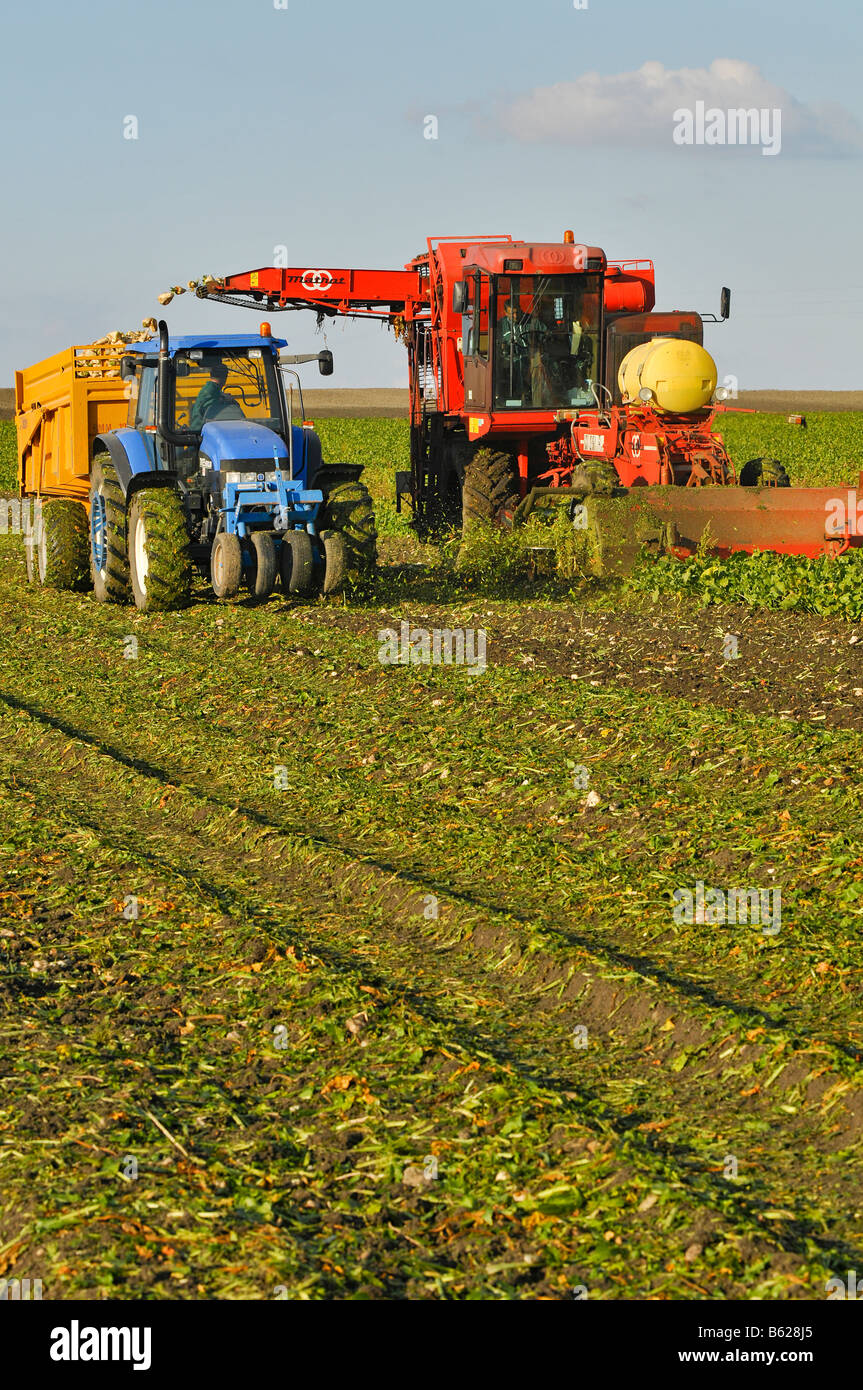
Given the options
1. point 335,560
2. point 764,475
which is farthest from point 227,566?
point 764,475

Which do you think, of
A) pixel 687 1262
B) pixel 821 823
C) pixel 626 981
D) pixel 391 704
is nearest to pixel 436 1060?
pixel 626 981

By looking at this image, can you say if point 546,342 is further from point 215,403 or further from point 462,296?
point 215,403

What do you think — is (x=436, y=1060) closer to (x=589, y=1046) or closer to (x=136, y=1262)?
(x=589, y=1046)

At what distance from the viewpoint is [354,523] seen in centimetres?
1336

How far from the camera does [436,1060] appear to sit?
455 cm

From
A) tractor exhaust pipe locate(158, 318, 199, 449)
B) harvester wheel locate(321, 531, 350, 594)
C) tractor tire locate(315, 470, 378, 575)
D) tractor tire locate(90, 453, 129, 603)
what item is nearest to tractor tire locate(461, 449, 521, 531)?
tractor tire locate(315, 470, 378, 575)

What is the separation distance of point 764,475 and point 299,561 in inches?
227

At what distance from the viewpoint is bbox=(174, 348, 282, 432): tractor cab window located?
44.9 feet

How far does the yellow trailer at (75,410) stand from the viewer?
15.4 m

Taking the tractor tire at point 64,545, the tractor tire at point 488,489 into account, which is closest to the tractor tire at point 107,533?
the tractor tire at point 64,545

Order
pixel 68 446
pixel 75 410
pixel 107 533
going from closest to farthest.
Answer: pixel 107 533, pixel 75 410, pixel 68 446

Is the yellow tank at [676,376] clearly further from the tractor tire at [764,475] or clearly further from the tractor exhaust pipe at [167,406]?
the tractor exhaust pipe at [167,406]

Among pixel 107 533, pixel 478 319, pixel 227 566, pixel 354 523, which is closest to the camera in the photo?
pixel 227 566

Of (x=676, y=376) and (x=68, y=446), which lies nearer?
(x=676, y=376)
